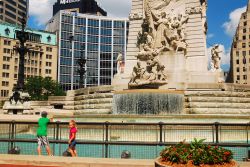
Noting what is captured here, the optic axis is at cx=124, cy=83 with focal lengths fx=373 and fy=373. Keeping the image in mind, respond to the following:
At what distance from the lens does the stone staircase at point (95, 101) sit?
30734 mm

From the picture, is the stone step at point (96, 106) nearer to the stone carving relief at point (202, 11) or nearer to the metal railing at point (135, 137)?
the stone carving relief at point (202, 11)

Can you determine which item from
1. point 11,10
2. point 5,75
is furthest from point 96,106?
point 11,10

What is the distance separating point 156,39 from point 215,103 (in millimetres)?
8153

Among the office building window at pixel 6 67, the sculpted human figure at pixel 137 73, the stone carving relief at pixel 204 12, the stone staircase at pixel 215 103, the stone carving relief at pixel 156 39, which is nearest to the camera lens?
the stone staircase at pixel 215 103

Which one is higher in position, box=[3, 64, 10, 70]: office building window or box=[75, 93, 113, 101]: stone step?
box=[3, 64, 10, 70]: office building window

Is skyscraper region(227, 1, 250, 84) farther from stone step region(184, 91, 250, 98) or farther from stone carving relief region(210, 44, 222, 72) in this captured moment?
stone step region(184, 91, 250, 98)

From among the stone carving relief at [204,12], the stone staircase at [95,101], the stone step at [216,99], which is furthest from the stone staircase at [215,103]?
the stone carving relief at [204,12]

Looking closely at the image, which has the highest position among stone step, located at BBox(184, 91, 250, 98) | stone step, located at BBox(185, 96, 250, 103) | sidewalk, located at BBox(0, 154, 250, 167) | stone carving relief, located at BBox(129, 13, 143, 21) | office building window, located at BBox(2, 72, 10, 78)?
stone carving relief, located at BBox(129, 13, 143, 21)

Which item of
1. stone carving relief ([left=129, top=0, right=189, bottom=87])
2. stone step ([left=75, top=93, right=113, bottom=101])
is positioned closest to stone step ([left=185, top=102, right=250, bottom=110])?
stone carving relief ([left=129, top=0, right=189, bottom=87])

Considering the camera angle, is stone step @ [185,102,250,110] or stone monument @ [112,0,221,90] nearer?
stone step @ [185,102,250,110]

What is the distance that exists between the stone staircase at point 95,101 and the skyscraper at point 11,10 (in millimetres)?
111140

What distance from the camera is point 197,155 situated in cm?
759

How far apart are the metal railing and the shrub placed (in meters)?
4.40

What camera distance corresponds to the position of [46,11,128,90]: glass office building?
125m
